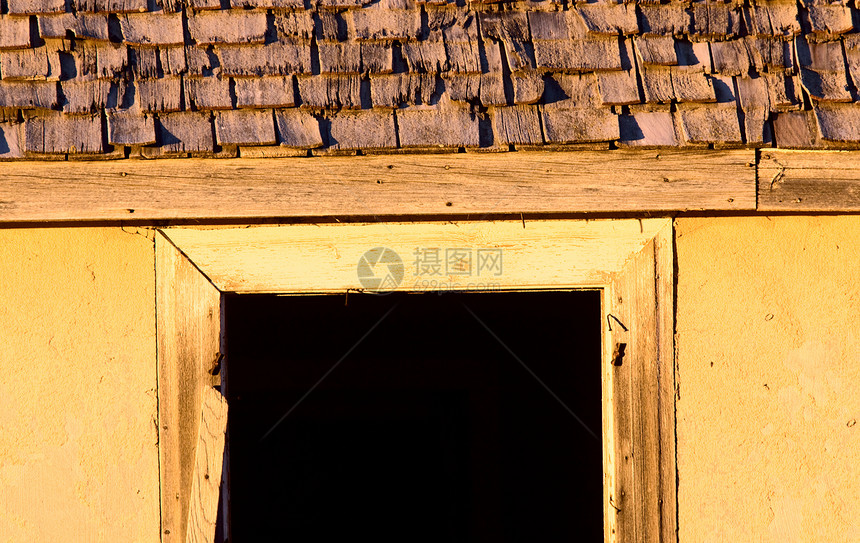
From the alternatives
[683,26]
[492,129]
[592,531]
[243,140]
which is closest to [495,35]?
[492,129]

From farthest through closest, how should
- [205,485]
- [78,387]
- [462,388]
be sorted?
[462,388] < [78,387] < [205,485]

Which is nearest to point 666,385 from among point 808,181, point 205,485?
point 808,181

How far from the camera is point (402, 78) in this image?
2.55 m

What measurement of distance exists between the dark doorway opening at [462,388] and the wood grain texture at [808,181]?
267 centimetres

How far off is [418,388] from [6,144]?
4.44 m

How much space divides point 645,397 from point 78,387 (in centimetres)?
183

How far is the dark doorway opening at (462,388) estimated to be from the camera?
5824 millimetres

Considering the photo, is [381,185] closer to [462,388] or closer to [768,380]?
[768,380]

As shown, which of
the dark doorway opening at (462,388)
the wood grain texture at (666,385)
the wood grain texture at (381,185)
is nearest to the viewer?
the wood grain texture at (381,185)

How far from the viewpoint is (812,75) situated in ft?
8.57

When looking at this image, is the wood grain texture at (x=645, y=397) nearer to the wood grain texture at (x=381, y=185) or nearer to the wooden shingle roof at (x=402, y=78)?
the wood grain texture at (x=381, y=185)

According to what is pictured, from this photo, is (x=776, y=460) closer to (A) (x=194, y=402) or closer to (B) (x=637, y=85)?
(B) (x=637, y=85)

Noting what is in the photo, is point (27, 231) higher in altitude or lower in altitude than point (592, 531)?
higher

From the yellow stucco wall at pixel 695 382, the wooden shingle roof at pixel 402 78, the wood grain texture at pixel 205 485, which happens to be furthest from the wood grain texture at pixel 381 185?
the wood grain texture at pixel 205 485
